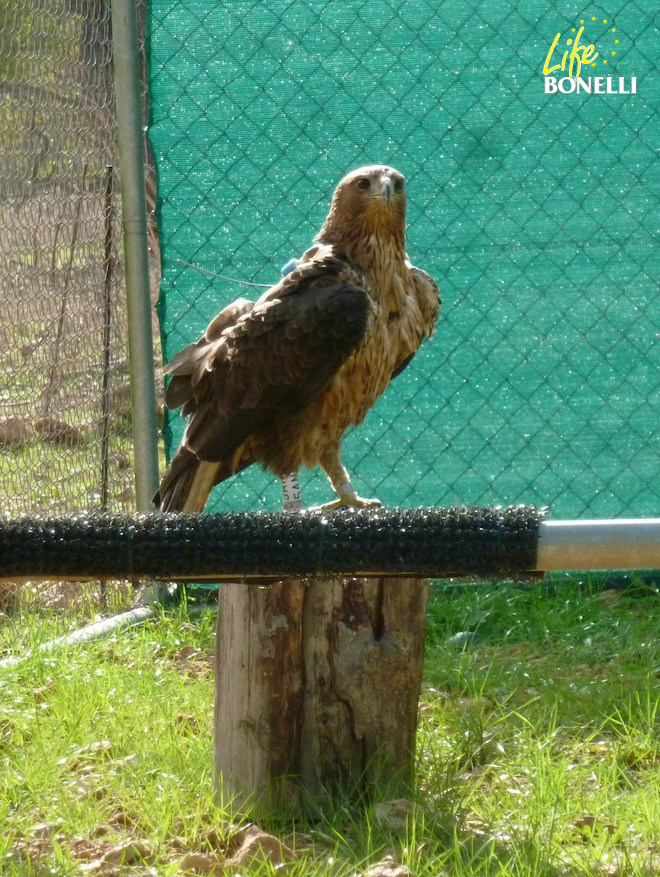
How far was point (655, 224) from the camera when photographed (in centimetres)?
478

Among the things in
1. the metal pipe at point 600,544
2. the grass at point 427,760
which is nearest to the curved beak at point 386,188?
the grass at point 427,760

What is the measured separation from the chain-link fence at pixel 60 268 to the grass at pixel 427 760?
676 mm

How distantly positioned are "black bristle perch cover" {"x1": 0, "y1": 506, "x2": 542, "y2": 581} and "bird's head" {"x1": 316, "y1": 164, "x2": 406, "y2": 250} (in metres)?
2.20

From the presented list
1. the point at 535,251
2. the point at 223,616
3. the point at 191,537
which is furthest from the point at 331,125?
the point at 191,537

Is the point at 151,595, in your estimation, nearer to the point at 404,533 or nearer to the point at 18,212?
the point at 18,212

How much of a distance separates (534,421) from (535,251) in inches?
28.9

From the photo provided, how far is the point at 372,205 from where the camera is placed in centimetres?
429

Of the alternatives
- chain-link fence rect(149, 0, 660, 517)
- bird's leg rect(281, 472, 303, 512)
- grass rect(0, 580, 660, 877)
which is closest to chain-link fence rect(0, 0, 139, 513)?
chain-link fence rect(149, 0, 660, 517)

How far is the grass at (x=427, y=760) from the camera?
8.70 ft

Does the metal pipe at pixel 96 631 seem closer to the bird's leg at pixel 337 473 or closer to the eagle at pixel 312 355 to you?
the eagle at pixel 312 355

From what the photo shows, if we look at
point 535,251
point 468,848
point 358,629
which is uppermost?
point 535,251

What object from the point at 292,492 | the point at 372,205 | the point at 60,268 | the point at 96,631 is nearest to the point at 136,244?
the point at 60,268

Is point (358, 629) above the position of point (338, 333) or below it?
below

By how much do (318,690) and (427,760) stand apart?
50 centimetres
